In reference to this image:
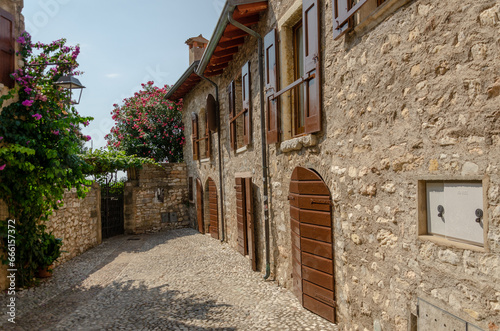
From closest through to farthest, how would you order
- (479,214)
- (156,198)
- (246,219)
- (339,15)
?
(479,214), (339,15), (246,219), (156,198)

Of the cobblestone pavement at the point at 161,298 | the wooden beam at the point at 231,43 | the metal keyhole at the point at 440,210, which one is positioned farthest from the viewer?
the wooden beam at the point at 231,43

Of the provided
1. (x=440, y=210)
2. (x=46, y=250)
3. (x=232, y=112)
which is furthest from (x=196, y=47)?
(x=440, y=210)

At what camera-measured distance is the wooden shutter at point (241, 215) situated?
6.86 m

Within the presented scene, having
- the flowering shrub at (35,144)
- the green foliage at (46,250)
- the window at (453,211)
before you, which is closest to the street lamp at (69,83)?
the flowering shrub at (35,144)

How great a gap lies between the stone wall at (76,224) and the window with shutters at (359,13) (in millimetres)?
6144

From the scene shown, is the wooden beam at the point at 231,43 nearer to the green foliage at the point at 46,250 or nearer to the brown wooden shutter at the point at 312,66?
the brown wooden shutter at the point at 312,66

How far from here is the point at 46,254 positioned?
596 cm

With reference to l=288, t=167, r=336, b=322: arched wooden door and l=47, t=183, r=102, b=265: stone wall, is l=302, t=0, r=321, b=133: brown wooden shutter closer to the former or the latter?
l=288, t=167, r=336, b=322: arched wooden door

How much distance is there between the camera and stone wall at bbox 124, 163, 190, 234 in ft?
37.6

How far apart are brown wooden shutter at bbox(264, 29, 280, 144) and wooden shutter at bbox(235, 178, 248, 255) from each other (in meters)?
1.86

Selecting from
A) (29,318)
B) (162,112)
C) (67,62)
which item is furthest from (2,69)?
(162,112)

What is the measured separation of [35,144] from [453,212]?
226 inches

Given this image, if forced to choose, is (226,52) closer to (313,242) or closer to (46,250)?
(313,242)

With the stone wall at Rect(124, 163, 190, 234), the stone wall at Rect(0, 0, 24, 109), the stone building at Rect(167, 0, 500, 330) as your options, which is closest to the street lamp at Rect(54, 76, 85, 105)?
the stone wall at Rect(0, 0, 24, 109)
